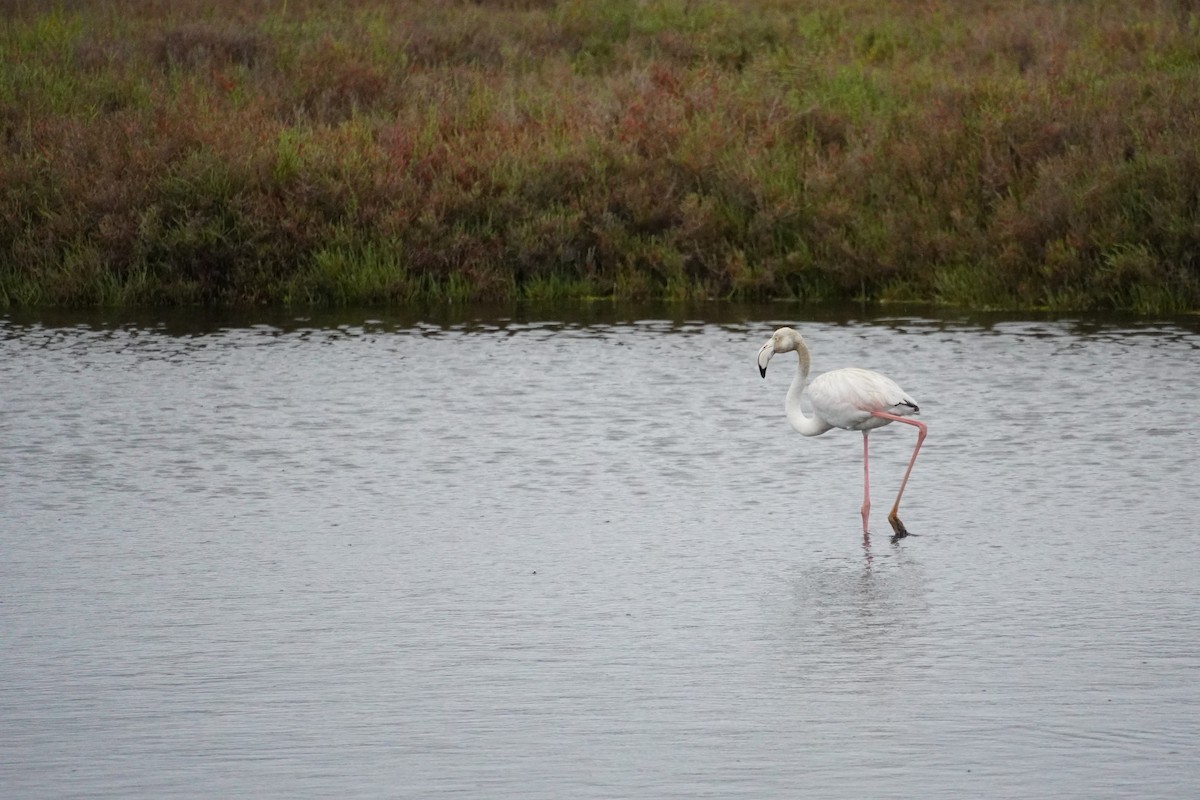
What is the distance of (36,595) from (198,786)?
290cm

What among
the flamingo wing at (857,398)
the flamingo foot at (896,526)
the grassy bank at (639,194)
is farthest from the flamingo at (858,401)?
the grassy bank at (639,194)

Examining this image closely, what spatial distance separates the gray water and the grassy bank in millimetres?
3561

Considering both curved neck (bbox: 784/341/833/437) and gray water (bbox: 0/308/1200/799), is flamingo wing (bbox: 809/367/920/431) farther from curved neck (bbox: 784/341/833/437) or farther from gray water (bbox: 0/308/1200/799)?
gray water (bbox: 0/308/1200/799)

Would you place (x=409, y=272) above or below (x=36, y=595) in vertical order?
below

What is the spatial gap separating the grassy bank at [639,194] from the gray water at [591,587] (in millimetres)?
3561

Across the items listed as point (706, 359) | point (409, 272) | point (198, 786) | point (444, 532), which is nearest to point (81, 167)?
point (409, 272)

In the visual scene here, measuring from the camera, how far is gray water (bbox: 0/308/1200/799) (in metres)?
6.09

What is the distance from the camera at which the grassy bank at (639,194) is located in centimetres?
1945

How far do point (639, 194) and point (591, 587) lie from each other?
12.9 m

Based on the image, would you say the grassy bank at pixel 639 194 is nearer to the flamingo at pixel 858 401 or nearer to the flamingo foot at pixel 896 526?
the flamingo at pixel 858 401

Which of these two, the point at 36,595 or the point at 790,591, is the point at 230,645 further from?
the point at 790,591

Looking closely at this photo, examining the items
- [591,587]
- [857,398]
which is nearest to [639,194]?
[857,398]

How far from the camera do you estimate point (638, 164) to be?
21312mm

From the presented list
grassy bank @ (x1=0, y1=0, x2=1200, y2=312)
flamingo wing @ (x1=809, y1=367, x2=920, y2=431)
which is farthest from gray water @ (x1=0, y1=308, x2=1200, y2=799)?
grassy bank @ (x1=0, y1=0, x2=1200, y2=312)
